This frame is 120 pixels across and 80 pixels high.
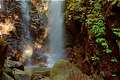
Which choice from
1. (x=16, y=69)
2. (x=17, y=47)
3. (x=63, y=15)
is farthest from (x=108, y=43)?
(x=17, y=47)

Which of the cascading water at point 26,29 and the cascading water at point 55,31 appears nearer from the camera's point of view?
the cascading water at point 55,31

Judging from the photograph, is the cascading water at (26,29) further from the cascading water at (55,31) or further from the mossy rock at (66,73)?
the mossy rock at (66,73)

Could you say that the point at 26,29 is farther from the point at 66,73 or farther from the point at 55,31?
the point at 66,73

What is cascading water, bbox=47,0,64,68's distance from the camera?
36.8ft

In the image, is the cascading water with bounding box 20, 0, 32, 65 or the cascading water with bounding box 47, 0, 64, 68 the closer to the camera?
the cascading water with bounding box 47, 0, 64, 68

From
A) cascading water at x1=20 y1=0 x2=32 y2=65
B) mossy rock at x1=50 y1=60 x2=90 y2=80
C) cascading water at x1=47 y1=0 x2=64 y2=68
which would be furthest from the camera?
cascading water at x1=20 y1=0 x2=32 y2=65

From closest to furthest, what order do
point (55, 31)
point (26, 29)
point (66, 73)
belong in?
point (66, 73)
point (55, 31)
point (26, 29)

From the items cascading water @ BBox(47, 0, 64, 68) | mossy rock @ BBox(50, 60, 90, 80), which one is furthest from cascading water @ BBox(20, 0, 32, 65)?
mossy rock @ BBox(50, 60, 90, 80)

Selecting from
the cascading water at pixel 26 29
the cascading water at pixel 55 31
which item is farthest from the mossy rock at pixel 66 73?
the cascading water at pixel 26 29

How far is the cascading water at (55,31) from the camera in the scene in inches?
442

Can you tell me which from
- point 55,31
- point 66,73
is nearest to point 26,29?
point 55,31

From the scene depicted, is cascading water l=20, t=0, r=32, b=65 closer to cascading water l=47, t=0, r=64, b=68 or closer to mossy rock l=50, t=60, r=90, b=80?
cascading water l=47, t=0, r=64, b=68

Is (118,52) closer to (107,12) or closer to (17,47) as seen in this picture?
(107,12)

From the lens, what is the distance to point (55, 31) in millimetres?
11531
